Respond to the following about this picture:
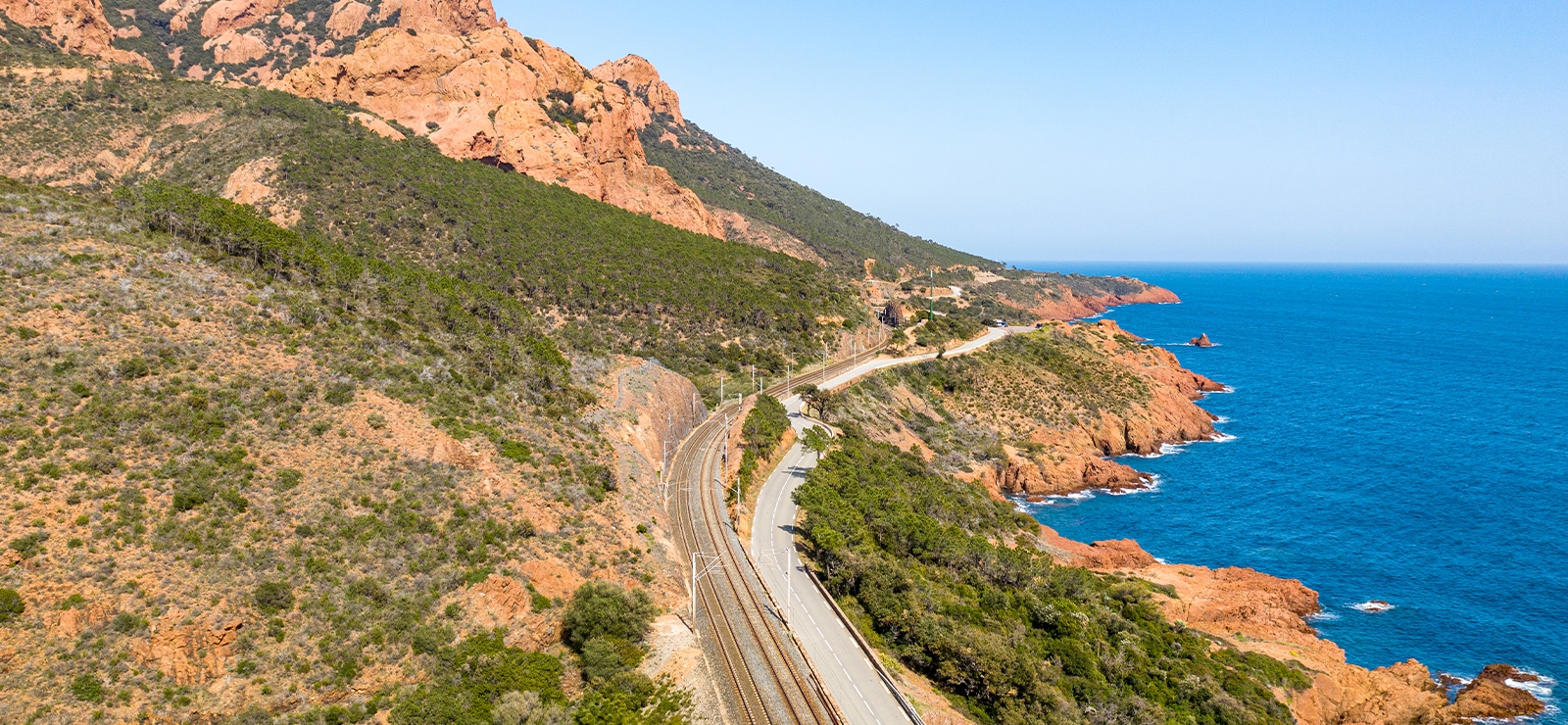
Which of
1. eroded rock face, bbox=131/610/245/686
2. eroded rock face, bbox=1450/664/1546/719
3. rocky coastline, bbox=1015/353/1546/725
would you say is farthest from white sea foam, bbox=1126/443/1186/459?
eroded rock face, bbox=131/610/245/686

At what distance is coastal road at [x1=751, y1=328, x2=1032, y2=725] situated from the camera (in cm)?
3084

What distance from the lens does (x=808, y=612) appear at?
38.3 metres

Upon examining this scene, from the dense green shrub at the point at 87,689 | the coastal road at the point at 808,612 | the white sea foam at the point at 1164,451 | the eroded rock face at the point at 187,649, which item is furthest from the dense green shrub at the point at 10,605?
the white sea foam at the point at 1164,451

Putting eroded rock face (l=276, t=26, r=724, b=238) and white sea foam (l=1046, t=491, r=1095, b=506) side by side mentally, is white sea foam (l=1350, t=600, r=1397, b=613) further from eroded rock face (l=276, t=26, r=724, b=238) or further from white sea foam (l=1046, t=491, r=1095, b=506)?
eroded rock face (l=276, t=26, r=724, b=238)

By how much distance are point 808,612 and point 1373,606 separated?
4556 centimetres

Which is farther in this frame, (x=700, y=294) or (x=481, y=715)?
(x=700, y=294)

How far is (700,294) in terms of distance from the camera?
9006 centimetres

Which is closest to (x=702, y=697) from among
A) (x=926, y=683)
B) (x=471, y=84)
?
(x=926, y=683)

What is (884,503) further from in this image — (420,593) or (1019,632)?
(420,593)

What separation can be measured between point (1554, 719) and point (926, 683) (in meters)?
38.3

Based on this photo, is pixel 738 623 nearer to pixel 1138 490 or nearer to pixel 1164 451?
pixel 1138 490

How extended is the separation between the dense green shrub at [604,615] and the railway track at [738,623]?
10.6 ft

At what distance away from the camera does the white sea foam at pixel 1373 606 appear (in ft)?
174

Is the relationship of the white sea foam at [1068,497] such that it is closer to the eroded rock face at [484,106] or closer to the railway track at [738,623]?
the railway track at [738,623]
